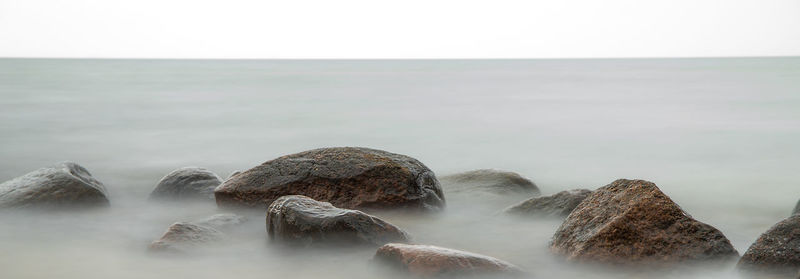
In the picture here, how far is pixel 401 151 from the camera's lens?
871 centimetres

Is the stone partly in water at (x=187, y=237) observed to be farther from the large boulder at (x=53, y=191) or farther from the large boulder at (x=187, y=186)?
the large boulder at (x=53, y=191)

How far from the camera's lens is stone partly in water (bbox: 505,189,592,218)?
167 inches

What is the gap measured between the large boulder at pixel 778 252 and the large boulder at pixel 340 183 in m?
1.84

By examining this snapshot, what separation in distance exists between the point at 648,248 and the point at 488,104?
12.6 metres

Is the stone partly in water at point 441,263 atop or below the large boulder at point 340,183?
below

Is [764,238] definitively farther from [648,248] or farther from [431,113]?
[431,113]

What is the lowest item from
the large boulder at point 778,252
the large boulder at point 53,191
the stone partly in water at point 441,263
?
the stone partly in water at point 441,263

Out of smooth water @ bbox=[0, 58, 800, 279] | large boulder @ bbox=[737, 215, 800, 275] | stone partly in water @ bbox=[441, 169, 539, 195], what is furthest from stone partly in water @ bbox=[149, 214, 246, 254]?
large boulder @ bbox=[737, 215, 800, 275]

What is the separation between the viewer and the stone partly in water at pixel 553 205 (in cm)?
424

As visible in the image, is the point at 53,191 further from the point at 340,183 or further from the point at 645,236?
the point at 645,236

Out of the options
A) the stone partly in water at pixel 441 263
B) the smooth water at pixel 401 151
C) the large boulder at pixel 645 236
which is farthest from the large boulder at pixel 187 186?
Result: the large boulder at pixel 645 236

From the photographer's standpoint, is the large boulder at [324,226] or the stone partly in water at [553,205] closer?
the large boulder at [324,226]

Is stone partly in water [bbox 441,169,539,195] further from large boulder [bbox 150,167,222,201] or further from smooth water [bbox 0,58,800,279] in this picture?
large boulder [bbox 150,167,222,201]

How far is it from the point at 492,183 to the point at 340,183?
123 cm
